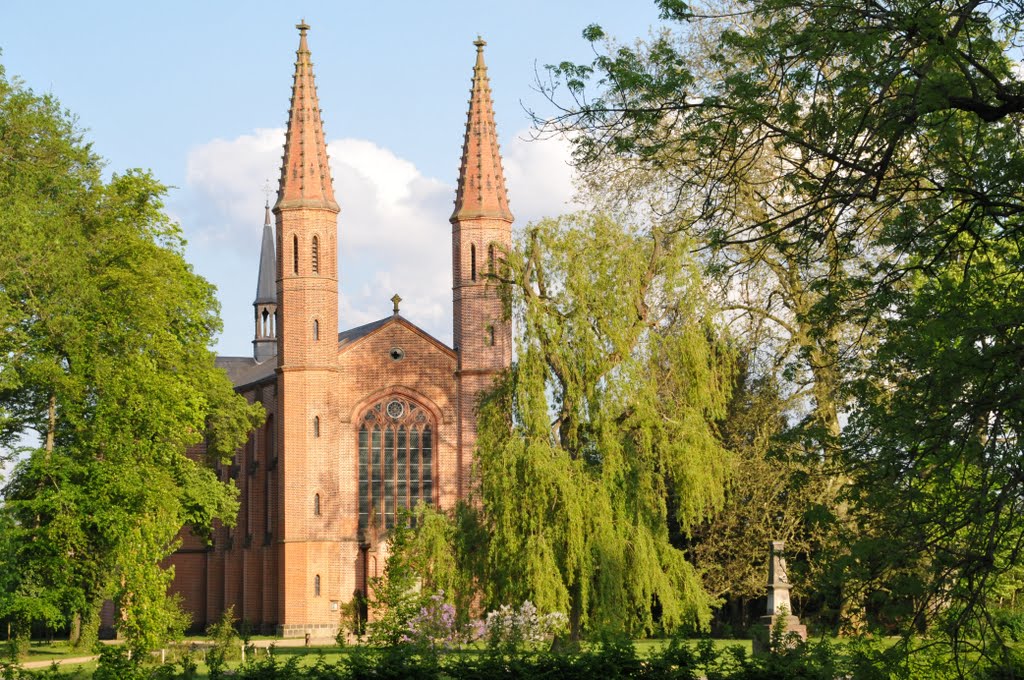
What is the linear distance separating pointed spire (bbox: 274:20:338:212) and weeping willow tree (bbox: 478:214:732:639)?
19.0 meters

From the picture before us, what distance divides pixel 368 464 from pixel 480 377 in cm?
457

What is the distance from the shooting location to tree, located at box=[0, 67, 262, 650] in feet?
98.7

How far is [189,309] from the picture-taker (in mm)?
36344

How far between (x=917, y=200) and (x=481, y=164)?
114ft

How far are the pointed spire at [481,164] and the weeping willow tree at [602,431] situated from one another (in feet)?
58.5

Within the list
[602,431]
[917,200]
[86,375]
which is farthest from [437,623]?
[917,200]

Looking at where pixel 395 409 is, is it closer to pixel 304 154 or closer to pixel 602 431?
pixel 304 154

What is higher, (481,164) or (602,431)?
(481,164)

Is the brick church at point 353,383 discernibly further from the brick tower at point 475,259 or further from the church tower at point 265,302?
the church tower at point 265,302

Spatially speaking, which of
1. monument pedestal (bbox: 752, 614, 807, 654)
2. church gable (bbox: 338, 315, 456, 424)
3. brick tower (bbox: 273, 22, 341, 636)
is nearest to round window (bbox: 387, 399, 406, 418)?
church gable (bbox: 338, 315, 456, 424)

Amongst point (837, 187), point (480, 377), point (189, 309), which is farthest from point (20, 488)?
point (837, 187)

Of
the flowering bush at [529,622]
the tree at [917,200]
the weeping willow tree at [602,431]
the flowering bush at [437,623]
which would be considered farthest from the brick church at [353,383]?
the tree at [917,200]

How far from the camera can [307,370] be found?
1718 inches

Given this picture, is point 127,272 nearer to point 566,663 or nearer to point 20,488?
point 20,488
